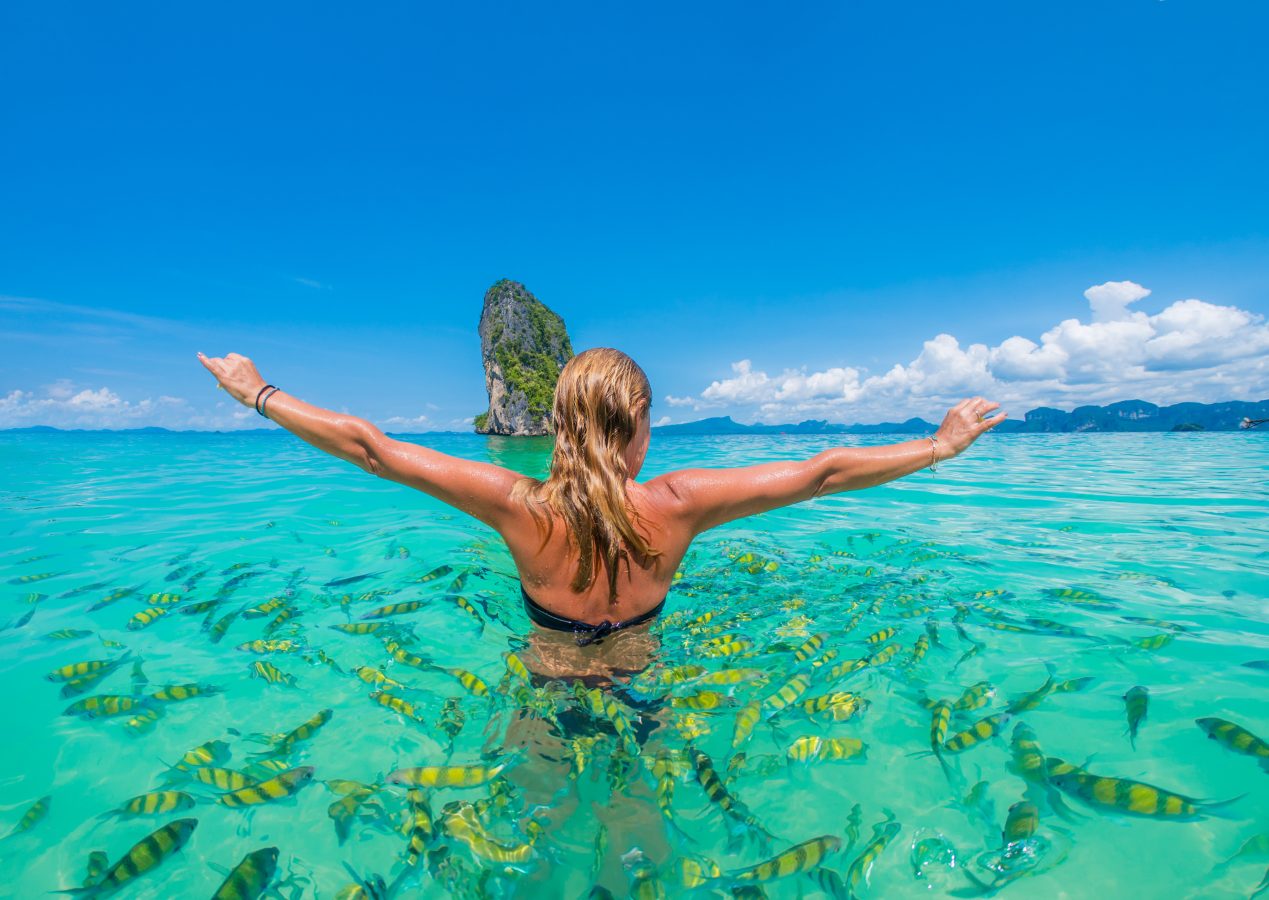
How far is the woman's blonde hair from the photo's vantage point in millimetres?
3057

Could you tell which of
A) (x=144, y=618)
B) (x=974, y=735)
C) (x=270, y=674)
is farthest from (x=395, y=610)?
(x=974, y=735)

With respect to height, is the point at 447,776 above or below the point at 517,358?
below

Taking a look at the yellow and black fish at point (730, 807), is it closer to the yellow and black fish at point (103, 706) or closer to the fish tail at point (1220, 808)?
the fish tail at point (1220, 808)

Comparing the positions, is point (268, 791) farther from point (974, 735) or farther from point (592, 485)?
point (974, 735)

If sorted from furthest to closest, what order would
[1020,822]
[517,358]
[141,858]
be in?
[517,358] → [1020,822] → [141,858]

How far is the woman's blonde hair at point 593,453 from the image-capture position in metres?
3.06

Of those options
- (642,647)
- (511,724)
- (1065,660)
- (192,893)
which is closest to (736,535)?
(1065,660)

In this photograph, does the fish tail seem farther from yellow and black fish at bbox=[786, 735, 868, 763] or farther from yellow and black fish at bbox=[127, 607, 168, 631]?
yellow and black fish at bbox=[127, 607, 168, 631]

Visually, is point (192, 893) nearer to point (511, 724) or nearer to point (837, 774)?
point (511, 724)

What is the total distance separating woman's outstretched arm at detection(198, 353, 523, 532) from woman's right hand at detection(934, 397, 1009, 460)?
291cm

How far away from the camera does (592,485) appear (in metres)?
3.05

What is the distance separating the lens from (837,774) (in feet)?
10.6

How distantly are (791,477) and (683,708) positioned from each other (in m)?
1.77

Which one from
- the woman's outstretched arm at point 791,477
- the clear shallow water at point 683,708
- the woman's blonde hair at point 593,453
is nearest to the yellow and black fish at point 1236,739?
the clear shallow water at point 683,708
